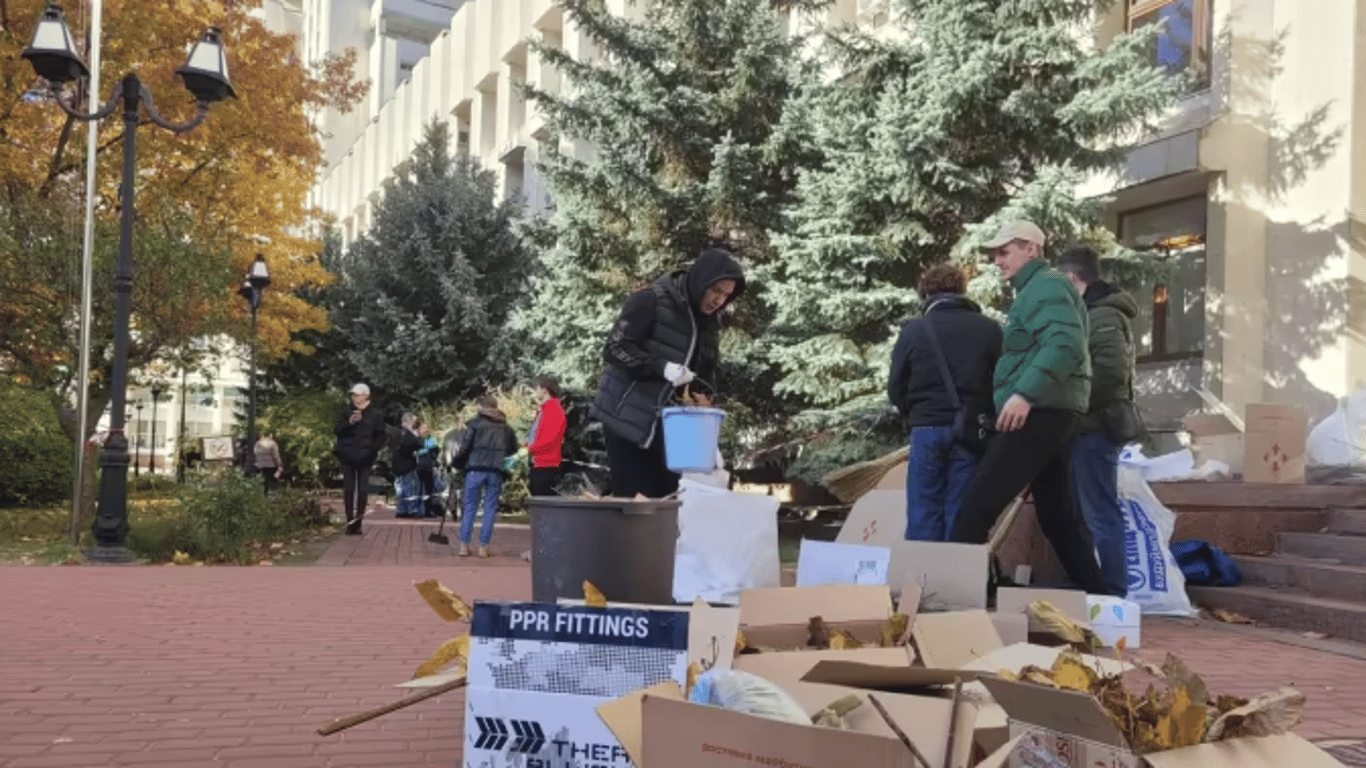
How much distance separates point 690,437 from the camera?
562 cm

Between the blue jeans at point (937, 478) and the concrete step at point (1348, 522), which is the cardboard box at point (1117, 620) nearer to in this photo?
the blue jeans at point (937, 478)

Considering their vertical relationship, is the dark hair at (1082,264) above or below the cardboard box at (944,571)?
above

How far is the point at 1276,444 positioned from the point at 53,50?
36.4 ft

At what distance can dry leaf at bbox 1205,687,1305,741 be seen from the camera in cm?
240

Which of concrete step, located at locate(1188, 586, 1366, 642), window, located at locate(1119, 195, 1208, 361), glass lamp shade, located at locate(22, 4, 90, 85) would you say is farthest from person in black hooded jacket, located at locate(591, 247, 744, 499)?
window, located at locate(1119, 195, 1208, 361)

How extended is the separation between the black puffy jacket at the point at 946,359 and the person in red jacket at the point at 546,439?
529cm

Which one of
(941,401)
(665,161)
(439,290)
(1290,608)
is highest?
(665,161)

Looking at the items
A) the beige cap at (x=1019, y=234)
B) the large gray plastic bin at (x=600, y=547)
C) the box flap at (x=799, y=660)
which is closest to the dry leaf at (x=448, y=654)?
the box flap at (x=799, y=660)

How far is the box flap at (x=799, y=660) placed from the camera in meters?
3.12

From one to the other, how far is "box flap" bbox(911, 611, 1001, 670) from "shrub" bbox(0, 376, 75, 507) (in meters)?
16.1

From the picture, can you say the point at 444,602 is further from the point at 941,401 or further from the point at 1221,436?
the point at 1221,436

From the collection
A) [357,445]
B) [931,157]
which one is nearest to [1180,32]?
[931,157]

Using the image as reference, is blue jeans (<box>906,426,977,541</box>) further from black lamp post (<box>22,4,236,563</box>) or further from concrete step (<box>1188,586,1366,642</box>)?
black lamp post (<box>22,4,236,563</box>)

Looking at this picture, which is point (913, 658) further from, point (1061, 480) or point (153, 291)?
point (153, 291)
